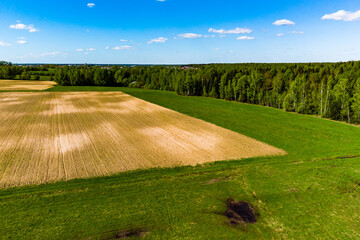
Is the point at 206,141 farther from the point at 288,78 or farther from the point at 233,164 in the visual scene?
the point at 288,78

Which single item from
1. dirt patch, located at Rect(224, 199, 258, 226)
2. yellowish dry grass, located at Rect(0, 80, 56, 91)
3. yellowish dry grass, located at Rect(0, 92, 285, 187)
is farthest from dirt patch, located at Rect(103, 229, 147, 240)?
yellowish dry grass, located at Rect(0, 80, 56, 91)

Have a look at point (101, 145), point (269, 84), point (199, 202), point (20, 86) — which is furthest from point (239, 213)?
point (20, 86)

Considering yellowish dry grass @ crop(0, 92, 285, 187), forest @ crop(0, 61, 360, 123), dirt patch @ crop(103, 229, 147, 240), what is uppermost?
forest @ crop(0, 61, 360, 123)

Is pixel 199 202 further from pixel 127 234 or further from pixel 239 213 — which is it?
pixel 127 234

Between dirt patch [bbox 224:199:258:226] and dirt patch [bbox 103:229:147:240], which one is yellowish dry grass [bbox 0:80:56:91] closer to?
dirt patch [bbox 103:229:147:240]

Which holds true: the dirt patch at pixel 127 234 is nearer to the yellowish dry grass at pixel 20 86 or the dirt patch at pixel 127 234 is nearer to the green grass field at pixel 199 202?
the green grass field at pixel 199 202
